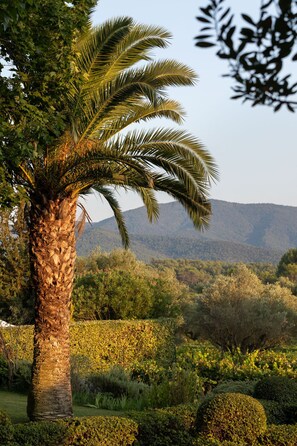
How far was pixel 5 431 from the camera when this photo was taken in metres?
8.11

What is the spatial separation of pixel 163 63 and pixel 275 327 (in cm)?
1264

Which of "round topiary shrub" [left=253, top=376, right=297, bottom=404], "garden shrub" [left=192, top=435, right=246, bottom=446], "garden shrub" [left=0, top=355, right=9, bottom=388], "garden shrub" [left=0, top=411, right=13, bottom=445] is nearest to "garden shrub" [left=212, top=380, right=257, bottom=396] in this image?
"round topiary shrub" [left=253, top=376, right=297, bottom=404]

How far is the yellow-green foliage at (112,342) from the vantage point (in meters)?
17.8

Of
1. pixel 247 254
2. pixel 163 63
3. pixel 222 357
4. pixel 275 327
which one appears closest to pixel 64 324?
pixel 163 63

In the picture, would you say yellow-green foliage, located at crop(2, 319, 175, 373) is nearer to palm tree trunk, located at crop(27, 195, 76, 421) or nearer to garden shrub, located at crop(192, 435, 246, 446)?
palm tree trunk, located at crop(27, 195, 76, 421)

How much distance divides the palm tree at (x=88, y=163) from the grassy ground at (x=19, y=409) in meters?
1.04

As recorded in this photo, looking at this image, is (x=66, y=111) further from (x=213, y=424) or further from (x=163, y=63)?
(x=213, y=424)

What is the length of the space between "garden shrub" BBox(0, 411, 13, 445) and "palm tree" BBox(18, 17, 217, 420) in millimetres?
2774

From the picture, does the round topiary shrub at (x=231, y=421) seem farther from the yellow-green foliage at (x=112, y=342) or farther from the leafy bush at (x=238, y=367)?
the yellow-green foliage at (x=112, y=342)

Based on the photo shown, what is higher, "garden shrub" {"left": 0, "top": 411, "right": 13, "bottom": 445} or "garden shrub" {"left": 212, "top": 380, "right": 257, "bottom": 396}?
"garden shrub" {"left": 0, "top": 411, "right": 13, "bottom": 445}

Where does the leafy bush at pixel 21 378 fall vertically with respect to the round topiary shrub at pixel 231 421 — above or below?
below

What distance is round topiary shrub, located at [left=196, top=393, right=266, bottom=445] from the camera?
919cm

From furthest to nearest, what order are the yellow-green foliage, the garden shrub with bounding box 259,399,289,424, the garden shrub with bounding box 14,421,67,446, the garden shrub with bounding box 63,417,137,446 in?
1. the yellow-green foliage
2. the garden shrub with bounding box 259,399,289,424
3. the garden shrub with bounding box 63,417,137,446
4. the garden shrub with bounding box 14,421,67,446

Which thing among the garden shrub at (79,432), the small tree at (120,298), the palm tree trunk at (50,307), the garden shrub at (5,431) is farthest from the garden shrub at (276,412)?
the small tree at (120,298)
